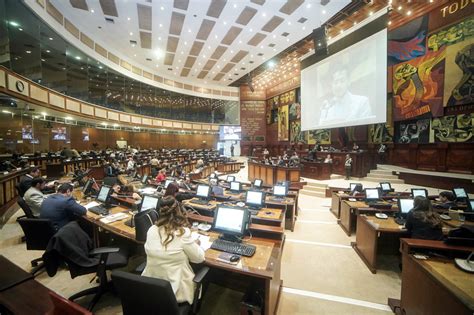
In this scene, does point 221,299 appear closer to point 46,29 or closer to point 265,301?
point 265,301

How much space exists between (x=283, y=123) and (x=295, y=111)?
174 cm

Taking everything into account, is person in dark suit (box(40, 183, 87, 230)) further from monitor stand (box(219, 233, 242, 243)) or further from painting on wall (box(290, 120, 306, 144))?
painting on wall (box(290, 120, 306, 144))

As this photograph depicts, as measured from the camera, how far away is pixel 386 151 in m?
10.5

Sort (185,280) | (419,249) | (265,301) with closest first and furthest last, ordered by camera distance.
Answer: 1. (185,280)
2. (265,301)
3. (419,249)

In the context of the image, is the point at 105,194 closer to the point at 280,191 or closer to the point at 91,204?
the point at 91,204

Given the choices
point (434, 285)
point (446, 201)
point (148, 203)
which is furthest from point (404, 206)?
point (148, 203)

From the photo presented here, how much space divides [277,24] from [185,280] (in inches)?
445

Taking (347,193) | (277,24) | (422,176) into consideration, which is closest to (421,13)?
(277,24)

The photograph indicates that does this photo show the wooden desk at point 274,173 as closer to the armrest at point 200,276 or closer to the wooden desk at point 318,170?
the wooden desk at point 318,170

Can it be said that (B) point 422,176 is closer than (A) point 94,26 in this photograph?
Yes

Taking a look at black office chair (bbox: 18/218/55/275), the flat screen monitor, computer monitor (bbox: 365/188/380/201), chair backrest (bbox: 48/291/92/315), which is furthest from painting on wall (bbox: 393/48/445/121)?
black office chair (bbox: 18/218/55/275)

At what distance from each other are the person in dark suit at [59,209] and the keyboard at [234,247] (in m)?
2.24

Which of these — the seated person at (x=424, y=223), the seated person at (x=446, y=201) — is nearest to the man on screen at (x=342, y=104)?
the seated person at (x=446, y=201)

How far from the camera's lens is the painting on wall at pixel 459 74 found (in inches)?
287
